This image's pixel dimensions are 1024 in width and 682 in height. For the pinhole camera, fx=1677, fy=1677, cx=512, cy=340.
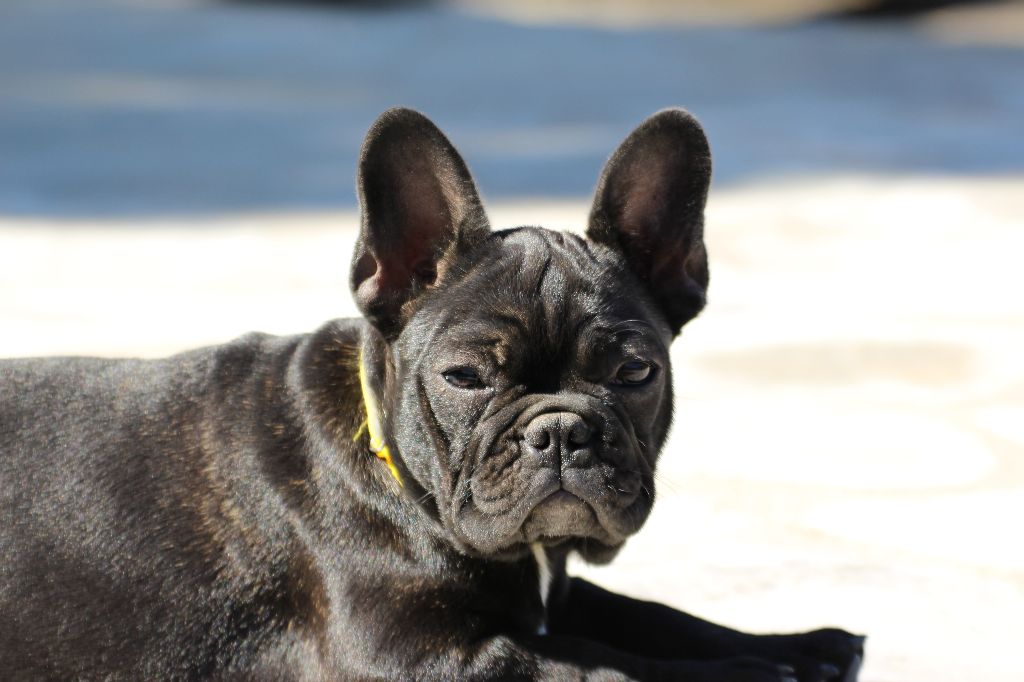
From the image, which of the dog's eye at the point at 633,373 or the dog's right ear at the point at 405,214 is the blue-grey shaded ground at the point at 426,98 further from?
the dog's eye at the point at 633,373

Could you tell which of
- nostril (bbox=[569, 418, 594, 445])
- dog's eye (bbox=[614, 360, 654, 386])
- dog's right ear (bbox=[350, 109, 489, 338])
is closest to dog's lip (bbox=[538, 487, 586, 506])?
nostril (bbox=[569, 418, 594, 445])

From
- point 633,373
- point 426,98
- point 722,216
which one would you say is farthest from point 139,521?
point 426,98

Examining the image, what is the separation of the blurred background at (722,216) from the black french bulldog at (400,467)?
0.98m

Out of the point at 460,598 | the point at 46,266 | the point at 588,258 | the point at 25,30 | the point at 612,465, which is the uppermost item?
the point at 588,258

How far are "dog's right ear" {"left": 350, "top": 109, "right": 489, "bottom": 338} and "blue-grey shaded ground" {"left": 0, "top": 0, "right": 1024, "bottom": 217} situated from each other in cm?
580

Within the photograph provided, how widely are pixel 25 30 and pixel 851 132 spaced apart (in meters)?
8.65

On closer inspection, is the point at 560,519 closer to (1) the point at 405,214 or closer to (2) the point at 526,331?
(2) the point at 526,331

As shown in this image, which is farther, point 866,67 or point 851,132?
point 866,67

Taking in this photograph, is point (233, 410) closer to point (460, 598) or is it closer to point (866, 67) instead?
point (460, 598)

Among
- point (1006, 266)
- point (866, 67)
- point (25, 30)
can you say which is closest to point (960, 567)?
point (1006, 266)

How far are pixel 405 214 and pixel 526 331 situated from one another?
47 cm

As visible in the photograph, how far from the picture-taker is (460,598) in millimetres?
3861

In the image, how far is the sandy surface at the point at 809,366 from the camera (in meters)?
4.93

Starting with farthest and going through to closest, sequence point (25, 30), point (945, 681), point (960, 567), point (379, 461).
A: point (25, 30), point (960, 567), point (945, 681), point (379, 461)
